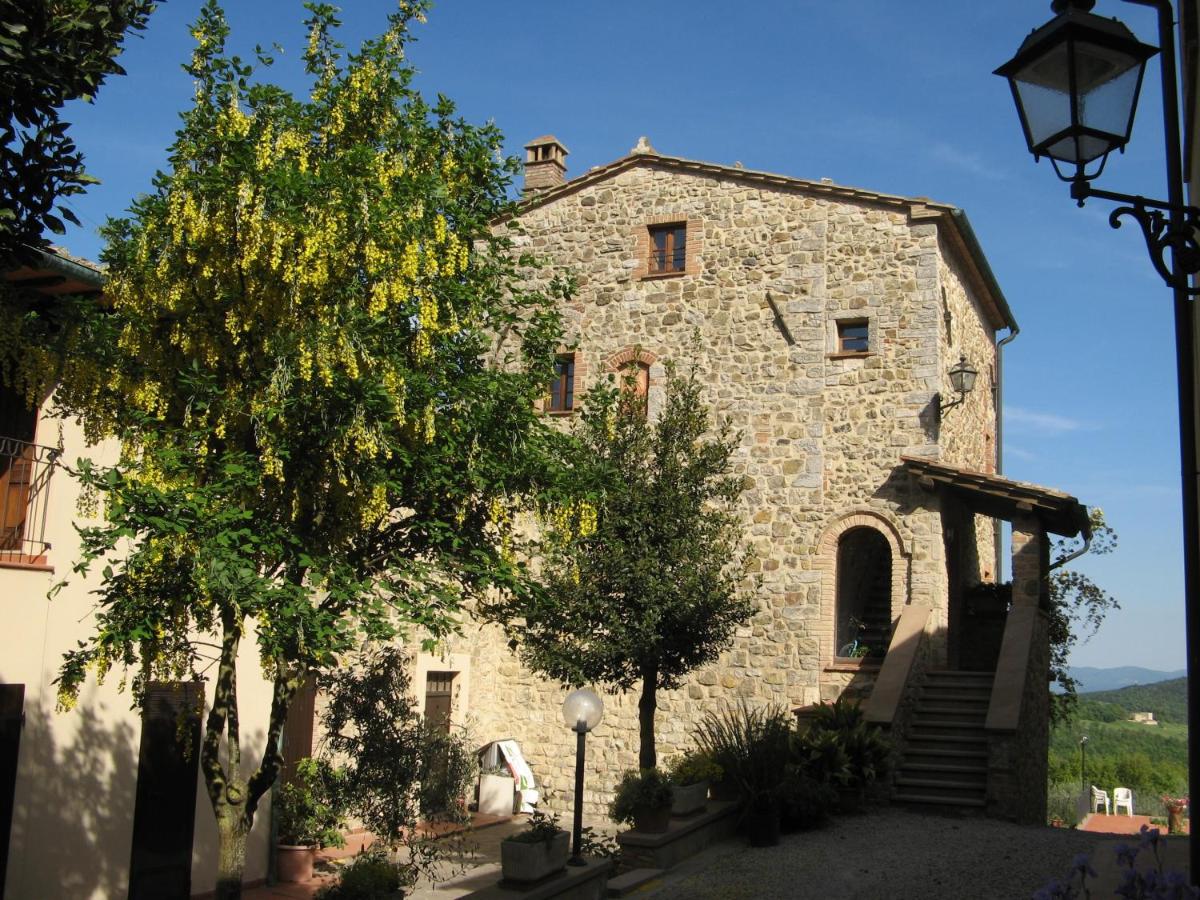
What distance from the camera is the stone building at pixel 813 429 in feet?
51.6

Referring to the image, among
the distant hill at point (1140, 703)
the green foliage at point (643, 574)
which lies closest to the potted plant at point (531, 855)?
the green foliage at point (643, 574)

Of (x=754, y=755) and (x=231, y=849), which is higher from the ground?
(x=754, y=755)

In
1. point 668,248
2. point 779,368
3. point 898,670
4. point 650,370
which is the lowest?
point 898,670

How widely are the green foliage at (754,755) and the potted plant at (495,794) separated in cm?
496

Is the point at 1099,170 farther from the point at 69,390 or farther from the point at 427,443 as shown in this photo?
the point at 69,390

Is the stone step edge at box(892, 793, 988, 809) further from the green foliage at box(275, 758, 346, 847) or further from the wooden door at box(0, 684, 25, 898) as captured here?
the wooden door at box(0, 684, 25, 898)

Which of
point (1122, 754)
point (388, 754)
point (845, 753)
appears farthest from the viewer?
point (1122, 754)

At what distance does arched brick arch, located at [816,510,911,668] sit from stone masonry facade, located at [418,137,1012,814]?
3 cm

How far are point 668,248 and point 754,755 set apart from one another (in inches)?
362

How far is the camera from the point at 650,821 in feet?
36.6

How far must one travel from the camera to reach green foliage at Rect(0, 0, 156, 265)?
18.7 ft

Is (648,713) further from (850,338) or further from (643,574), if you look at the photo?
(850,338)

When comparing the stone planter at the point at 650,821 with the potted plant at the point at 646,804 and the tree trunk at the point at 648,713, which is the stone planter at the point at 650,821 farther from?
the tree trunk at the point at 648,713

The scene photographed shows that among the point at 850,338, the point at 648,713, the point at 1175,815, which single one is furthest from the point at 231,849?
the point at 1175,815
